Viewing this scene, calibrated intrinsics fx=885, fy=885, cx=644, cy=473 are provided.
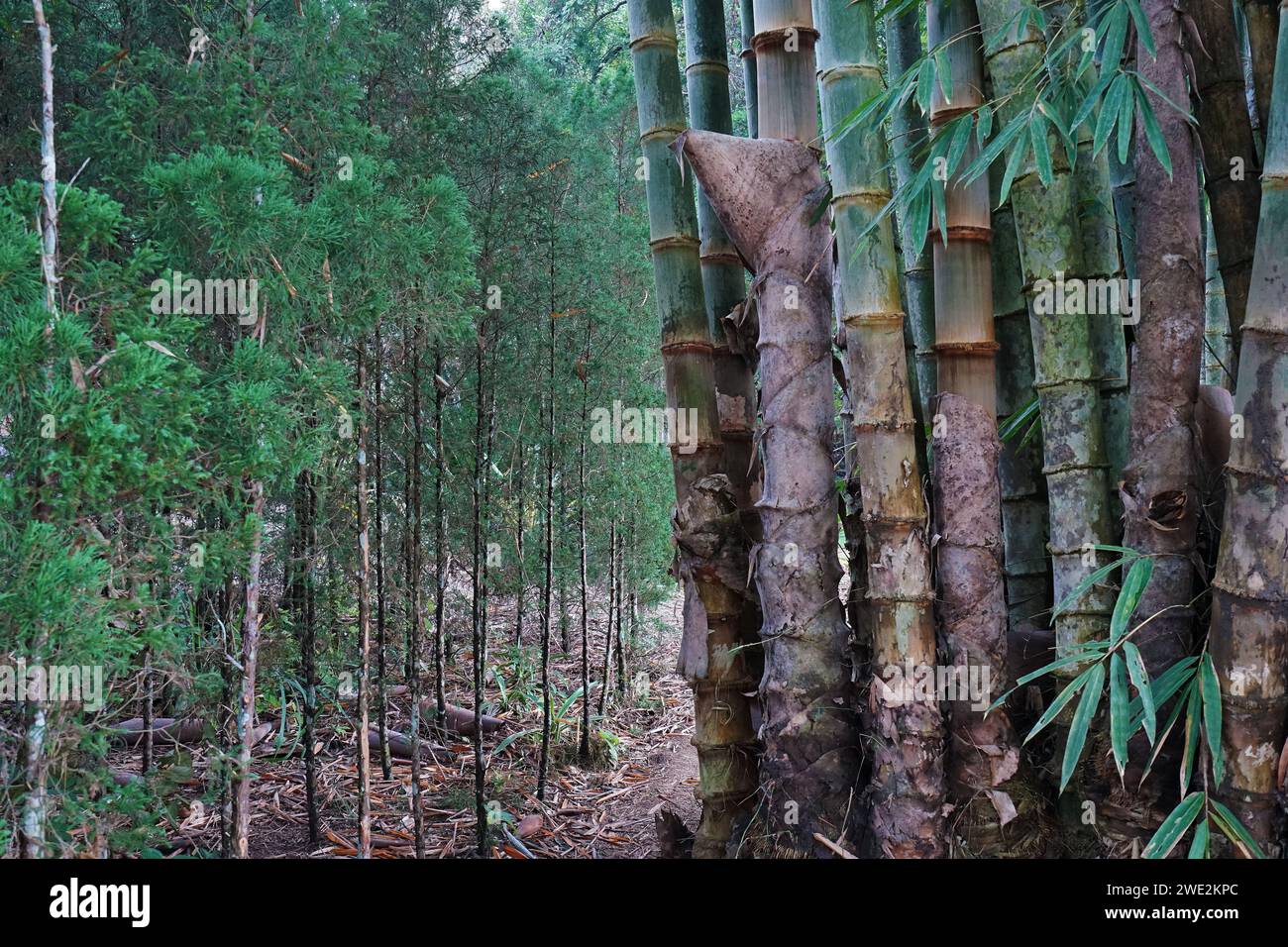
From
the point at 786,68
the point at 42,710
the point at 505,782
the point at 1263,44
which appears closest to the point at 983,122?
the point at 786,68

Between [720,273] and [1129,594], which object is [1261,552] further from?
[720,273]

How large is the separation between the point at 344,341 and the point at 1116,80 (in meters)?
2.22

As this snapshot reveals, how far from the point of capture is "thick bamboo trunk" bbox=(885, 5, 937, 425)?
243 centimetres

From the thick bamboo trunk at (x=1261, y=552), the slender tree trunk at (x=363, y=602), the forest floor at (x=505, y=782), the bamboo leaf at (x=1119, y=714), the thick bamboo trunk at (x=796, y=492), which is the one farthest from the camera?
the forest floor at (x=505, y=782)

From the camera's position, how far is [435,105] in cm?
346

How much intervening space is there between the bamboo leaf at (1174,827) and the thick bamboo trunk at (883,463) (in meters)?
0.45

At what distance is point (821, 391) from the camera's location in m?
2.16

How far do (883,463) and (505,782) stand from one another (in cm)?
295

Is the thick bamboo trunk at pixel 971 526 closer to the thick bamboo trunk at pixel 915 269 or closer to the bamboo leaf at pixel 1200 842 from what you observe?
the thick bamboo trunk at pixel 915 269

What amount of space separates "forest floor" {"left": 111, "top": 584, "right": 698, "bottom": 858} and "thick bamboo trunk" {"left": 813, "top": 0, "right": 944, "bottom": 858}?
1.53m

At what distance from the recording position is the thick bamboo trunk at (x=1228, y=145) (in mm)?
1962

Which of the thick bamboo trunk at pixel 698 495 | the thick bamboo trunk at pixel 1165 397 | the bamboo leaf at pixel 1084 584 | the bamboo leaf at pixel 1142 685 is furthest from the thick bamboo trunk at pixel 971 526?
the thick bamboo trunk at pixel 698 495

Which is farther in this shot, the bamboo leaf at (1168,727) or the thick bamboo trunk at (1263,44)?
the thick bamboo trunk at (1263,44)
